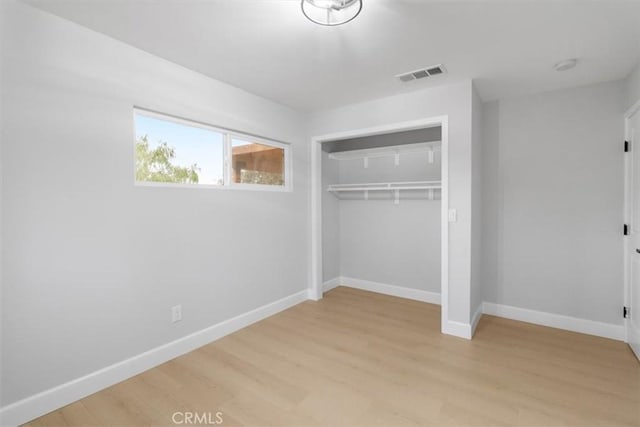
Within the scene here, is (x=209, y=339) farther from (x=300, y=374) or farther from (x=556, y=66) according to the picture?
(x=556, y=66)

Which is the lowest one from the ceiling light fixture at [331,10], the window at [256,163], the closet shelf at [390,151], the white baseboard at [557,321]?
the white baseboard at [557,321]

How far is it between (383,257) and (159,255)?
295cm

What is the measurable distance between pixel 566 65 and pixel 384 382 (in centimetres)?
294

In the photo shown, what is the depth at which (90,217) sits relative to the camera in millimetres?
2064

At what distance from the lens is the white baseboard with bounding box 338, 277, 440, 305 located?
397cm

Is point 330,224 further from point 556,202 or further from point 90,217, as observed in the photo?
point 90,217

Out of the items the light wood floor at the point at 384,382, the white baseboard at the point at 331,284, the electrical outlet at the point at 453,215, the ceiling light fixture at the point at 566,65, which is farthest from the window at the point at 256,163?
the ceiling light fixture at the point at 566,65

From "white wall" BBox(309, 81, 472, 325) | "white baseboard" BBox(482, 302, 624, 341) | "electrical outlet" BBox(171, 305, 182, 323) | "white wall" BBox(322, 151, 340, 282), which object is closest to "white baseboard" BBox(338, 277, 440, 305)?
"white wall" BBox(322, 151, 340, 282)

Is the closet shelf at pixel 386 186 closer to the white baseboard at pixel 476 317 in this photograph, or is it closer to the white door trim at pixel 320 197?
the white door trim at pixel 320 197

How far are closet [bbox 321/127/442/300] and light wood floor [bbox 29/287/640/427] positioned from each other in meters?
1.11

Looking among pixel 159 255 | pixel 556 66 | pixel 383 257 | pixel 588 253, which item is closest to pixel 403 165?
pixel 383 257

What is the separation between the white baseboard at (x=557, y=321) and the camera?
2.92m

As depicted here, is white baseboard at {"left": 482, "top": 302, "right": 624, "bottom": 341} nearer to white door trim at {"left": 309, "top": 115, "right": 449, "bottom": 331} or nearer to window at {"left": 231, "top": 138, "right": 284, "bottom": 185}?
white door trim at {"left": 309, "top": 115, "right": 449, "bottom": 331}

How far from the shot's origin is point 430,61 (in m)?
2.50
